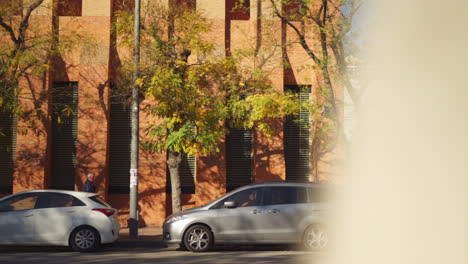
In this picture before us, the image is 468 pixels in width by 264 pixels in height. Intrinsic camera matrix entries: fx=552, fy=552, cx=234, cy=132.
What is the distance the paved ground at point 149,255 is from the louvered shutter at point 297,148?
256 inches

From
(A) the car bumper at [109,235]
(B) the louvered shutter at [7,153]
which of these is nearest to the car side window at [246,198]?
(A) the car bumper at [109,235]

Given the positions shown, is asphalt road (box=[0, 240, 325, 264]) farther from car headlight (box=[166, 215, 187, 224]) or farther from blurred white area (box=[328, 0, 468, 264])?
blurred white area (box=[328, 0, 468, 264])

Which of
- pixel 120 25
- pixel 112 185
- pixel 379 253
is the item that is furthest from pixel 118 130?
pixel 379 253

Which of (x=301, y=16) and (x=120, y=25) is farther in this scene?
(x=120, y=25)

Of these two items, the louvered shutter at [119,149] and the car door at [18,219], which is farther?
the louvered shutter at [119,149]

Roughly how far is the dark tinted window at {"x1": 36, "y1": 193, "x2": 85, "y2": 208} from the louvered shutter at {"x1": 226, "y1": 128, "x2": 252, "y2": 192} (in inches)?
311

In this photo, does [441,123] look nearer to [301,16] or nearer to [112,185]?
[301,16]

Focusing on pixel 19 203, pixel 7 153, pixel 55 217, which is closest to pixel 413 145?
pixel 55 217

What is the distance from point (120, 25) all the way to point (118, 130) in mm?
4586

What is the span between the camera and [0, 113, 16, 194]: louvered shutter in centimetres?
1931

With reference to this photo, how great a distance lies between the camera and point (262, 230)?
12.8 metres

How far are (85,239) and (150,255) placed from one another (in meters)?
1.60

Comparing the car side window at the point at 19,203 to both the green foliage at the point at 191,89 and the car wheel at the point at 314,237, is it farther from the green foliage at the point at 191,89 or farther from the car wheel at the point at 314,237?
the car wheel at the point at 314,237

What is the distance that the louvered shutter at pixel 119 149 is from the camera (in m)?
19.6
